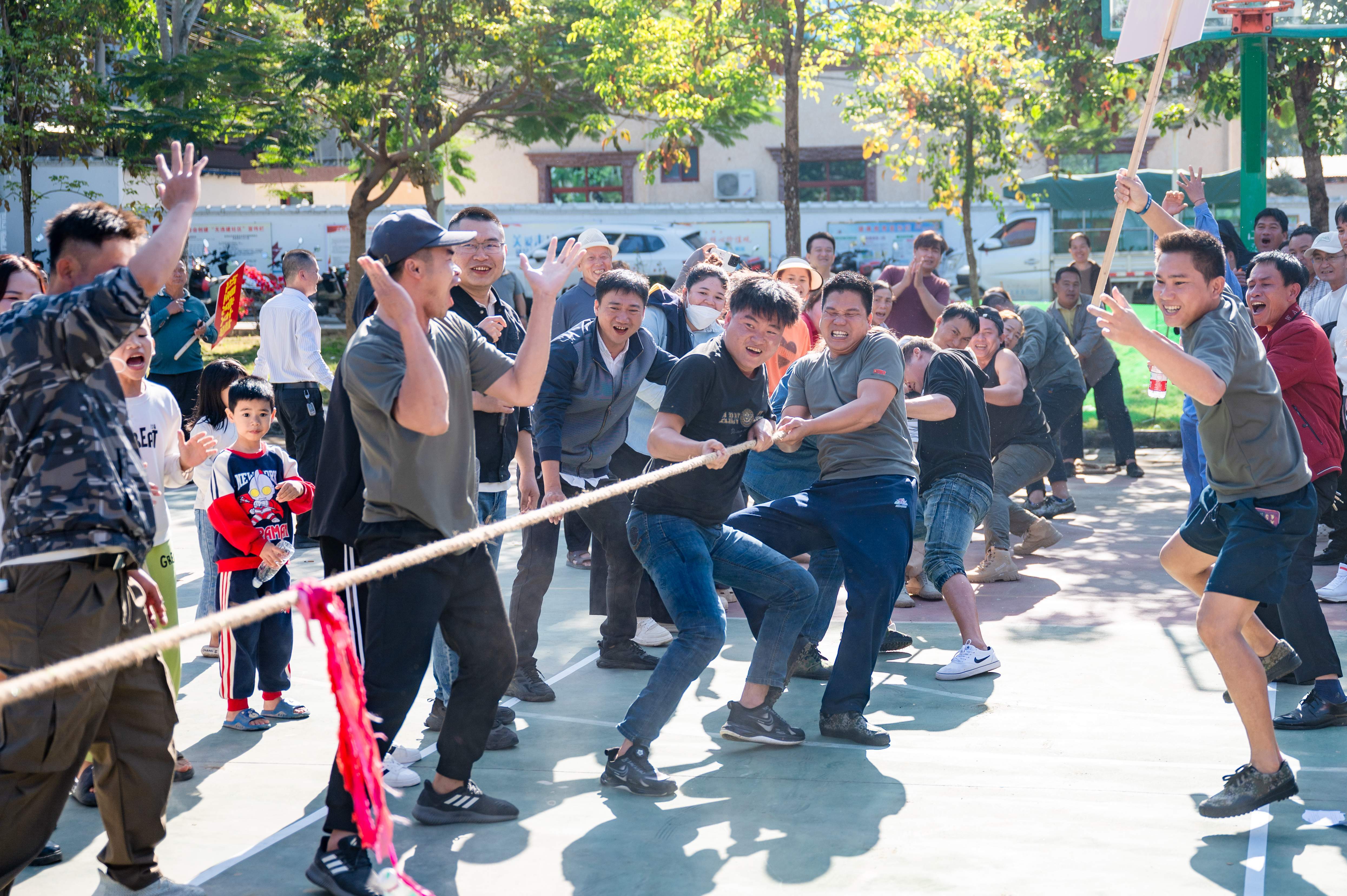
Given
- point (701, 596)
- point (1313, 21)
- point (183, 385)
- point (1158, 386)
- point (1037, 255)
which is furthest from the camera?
point (1037, 255)

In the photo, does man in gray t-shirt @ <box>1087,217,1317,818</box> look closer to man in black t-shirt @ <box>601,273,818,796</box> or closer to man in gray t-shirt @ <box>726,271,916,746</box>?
man in gray t-shirt @ <box>726,271,916,746</box>

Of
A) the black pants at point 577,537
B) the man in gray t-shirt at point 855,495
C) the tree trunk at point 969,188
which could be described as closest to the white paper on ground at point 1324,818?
the man in gray t-shirt at point 855,495

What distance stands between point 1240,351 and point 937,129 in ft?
36.5

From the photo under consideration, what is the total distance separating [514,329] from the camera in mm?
5508

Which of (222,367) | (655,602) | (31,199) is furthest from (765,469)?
(31,199)

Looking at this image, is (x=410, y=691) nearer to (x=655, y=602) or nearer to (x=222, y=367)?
(x=655, y=602)

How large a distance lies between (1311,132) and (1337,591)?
7498 millimetres

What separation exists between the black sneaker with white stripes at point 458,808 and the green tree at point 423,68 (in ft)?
43.7

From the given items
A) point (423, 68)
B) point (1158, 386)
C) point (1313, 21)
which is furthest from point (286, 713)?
point (423, 68)

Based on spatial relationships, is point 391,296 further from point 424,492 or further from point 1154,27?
point 1154,27

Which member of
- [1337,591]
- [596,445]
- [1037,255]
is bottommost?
[1337,591]

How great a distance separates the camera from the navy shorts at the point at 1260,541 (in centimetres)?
426

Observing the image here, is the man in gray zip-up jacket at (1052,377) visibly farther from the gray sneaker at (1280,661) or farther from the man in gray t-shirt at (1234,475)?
the man in gray t-shirt at (1234,475)

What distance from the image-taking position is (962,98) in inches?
573
